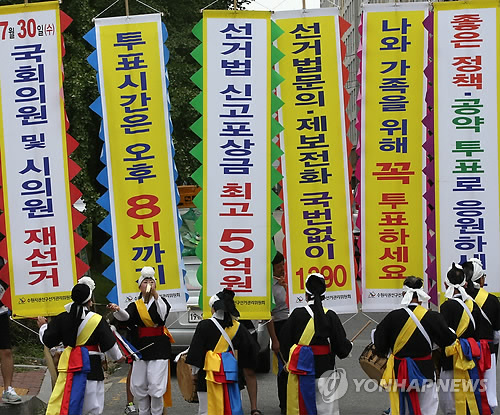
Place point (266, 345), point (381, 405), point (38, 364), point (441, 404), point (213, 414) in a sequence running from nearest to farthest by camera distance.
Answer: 1. point (213, 414)
2. point (441, 404)
3. point (381, 405)
4. point (266, 345)
5. point (38, 364)

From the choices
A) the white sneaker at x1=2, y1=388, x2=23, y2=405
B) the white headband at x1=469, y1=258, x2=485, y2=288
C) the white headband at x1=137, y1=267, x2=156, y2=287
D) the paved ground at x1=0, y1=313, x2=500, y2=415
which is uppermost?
the white headband at x1=137, y1=267, x2=156, y2=287

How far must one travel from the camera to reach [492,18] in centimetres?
997

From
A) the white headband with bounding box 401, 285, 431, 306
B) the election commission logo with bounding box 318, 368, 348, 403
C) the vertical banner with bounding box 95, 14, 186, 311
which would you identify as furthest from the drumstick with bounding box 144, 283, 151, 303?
the white headband with bounding box 401, 285, 431, 306

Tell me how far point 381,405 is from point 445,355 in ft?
6.03

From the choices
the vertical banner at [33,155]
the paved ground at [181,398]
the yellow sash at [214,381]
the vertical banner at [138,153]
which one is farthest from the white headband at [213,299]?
the paved ground at [181,398]

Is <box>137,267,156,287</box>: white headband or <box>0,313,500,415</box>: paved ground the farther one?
<box>0,313,500,415</box>: paved ground

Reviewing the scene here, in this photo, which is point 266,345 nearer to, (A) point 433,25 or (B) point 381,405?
(B) point 381,405

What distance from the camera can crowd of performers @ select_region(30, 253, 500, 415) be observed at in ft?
28.9

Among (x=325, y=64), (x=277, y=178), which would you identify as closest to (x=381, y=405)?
(x=277, y=178)

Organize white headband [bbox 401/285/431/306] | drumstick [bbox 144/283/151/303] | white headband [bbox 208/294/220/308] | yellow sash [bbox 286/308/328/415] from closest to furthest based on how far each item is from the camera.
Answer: white headband [bbox 401/285/431/306] → yellow sash [bbox 286/308/328/415] → white headband [bbox 208/294/220/308] → drumstick [bbox 144/283/151/303]

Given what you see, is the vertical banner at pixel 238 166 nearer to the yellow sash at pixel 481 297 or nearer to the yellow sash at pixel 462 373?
the yellow sash at pixel 462 373

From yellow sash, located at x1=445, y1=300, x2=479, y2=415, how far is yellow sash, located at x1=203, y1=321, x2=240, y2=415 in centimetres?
232

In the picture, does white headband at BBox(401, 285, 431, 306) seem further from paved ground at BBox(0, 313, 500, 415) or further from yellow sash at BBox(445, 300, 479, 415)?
paved ground at BBox(0, 313, 500, 415)

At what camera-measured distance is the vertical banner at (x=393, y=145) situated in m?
10.1
